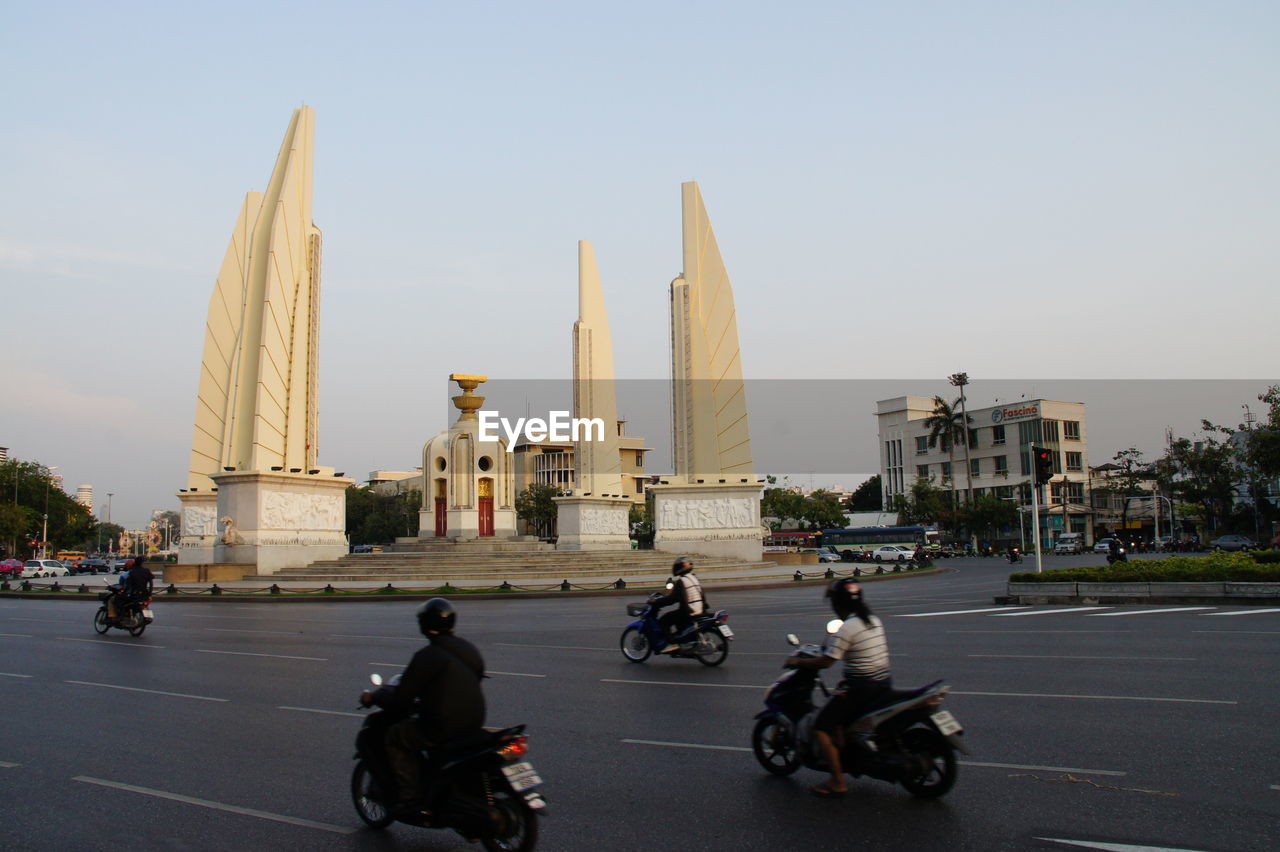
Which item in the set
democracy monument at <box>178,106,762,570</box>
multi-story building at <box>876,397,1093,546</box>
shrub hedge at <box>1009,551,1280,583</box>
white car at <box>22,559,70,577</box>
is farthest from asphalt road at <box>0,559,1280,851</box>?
multi-story building at <box>876,397,1093,546</box>

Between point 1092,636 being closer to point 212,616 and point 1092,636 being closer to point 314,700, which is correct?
point 314,700

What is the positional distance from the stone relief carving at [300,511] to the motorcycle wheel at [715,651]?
77.8ft

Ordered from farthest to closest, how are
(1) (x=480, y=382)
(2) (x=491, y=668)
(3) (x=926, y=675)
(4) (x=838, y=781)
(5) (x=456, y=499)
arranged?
(1) (x=480, y=382) < (5) (x=456, y=499) < (2) (x=491, y=668) < (3) (x=926, y=675) < (4) (x=838, y=781)

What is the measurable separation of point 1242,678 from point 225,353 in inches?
1496

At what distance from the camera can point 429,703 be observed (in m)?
4.89

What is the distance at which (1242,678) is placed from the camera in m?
9.65

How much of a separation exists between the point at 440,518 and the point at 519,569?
517 inches

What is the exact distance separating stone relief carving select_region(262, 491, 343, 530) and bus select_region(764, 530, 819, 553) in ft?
140

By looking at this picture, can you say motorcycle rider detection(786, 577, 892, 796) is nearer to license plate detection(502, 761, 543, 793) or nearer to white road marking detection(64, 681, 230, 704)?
license plate detection(502, 761, 543, 793)

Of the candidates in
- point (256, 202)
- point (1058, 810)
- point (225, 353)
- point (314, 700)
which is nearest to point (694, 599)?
point (314, 700)

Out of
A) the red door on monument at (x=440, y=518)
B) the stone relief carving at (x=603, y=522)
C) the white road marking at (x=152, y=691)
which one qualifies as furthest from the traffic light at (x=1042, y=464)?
the red door on monument at (x=440, y=518)

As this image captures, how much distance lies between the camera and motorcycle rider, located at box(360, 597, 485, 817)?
192 inches

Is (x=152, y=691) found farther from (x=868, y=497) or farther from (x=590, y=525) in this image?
(x=868, y=497)

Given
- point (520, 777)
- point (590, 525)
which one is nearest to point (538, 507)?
point (590, 525)
